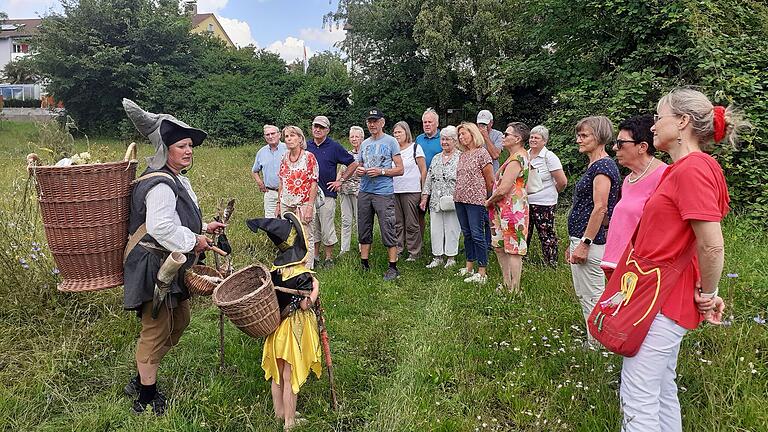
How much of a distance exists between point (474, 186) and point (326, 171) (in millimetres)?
1954

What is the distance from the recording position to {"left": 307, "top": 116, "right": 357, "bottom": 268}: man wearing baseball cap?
6.44 m

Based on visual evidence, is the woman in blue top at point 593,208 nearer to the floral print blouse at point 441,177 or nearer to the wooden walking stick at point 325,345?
the wooden walking stick at point 325,345

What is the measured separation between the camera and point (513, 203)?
516cm

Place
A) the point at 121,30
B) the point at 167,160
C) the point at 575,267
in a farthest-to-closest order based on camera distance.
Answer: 1. the point at 121,30
2. the point at 575,267
3. the point at 167,160

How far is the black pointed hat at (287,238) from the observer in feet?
9.95

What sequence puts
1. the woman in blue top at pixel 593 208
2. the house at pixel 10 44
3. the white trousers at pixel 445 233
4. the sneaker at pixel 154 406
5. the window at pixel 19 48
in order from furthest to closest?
the window at pixel 19 48
the house at pixel 10 44
the white trousers at pixel 445 233
the woman in blue top at pixel 593 208
the sneaker at pixel 154 406

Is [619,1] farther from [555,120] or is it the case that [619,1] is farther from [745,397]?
[745,397]

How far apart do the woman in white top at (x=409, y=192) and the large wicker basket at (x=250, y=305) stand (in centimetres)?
386

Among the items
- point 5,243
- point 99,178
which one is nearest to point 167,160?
point 99,178

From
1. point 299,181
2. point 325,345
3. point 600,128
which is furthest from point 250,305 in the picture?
point 299,181

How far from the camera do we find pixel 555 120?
9.32 meters

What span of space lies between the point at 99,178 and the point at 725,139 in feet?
10.7

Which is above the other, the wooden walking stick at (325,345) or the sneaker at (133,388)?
the wooden walking stick at (325,345)

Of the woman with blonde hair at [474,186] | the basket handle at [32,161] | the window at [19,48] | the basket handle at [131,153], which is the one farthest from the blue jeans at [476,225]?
the window at [19,48]
